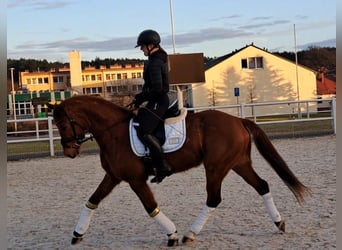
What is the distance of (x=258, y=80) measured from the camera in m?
49.9

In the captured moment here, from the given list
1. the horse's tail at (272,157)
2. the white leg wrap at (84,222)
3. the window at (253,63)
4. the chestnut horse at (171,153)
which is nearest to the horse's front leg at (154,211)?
the chestnut horse at (171,153)

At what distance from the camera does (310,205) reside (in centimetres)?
655

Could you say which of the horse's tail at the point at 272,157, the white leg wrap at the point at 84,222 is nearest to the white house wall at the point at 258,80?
the horse's tail at the point at 272,157

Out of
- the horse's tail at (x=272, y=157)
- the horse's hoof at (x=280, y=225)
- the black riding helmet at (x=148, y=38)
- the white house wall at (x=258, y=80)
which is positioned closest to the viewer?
the black riding helmet at (x=148, y=38)

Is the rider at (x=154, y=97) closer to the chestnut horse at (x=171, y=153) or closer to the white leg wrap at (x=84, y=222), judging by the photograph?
the chestnut horse at (x=171, y=153)

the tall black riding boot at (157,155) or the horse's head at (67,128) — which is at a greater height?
the horse's head at (67,128)

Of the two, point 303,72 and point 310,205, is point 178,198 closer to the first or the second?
point 310,205

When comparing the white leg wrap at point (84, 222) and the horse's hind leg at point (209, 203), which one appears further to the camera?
the white leg wrap at point (84, 222)

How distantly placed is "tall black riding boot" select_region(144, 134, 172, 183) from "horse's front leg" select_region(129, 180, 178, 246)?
242mm

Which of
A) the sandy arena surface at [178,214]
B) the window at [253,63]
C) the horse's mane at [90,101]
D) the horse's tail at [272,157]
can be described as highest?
the window at [253,63]

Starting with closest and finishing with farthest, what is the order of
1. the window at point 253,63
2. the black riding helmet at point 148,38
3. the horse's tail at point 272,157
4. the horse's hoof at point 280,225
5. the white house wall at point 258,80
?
1. the black riding helmet at point 148,38
2. the horse's hoof at point 280,225
3. the horse's tail at point 272,157
4. the white house wall at point 258,80
5. the window at point 253,63

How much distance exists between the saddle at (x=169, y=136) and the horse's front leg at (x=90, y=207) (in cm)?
51

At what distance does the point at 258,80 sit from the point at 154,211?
46159 millimetres

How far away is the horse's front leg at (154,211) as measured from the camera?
16.9 ft
